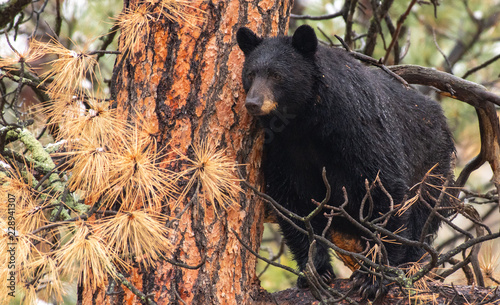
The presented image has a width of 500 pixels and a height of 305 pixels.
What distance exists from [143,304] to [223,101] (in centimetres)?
118

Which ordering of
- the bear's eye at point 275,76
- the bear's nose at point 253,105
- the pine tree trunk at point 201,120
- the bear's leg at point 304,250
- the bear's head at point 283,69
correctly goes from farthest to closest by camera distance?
the bear's leg at point 304,250 → the bear's eye at point 275,76 → the bear's head at point 283,69 → the bear's nose at point 253,105 → the pine tree trunk at point 201,120

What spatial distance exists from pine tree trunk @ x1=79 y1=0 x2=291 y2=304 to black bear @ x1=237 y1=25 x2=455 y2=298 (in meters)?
0.15

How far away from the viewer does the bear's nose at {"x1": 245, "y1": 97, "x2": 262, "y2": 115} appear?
9.25 ft

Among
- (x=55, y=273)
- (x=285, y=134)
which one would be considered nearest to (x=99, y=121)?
(x=55, y=273)

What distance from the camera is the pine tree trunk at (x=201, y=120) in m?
2.71

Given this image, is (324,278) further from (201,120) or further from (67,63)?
(67,63)

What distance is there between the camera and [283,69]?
3246mm

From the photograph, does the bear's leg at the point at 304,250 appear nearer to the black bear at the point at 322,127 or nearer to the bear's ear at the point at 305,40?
the black bear at the point at 322,127

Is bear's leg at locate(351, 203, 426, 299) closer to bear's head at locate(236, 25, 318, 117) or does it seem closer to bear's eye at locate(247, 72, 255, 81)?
bear's head at locate(236, 25, 318, 117)

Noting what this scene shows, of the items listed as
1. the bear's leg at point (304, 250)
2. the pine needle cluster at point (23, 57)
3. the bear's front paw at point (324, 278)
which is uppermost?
the pine needle cluster at point (23, 57)

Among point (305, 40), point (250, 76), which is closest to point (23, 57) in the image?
point (250, 76)

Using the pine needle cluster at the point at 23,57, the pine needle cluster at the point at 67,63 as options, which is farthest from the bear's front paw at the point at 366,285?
the pine needle cluster at the point at 23,57

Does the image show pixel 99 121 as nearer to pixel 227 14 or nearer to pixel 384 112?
pixel 227 14

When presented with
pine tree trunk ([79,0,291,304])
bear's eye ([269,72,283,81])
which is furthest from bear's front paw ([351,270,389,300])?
bear's eye ([269,72,283,81])
